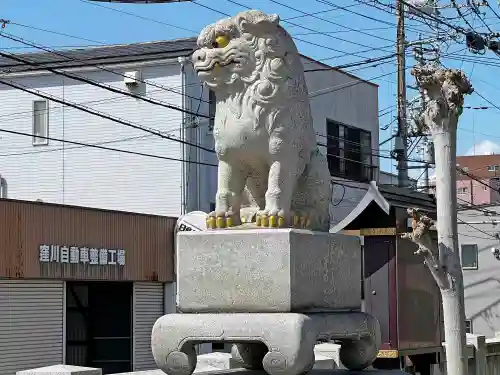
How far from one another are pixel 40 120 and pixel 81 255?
25.7 feet

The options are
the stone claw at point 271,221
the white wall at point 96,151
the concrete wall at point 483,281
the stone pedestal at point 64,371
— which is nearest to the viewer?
the stone claw at point 271,221

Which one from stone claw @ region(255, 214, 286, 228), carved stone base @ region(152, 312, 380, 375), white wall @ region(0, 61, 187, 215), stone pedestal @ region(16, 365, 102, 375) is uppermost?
white wall @ region(0, 61, 187, 215)

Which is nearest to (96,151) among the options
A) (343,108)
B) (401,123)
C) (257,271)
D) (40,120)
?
(40,120)

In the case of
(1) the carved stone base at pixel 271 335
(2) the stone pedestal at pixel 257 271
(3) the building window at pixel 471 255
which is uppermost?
(3) the building window at pixel 471 255

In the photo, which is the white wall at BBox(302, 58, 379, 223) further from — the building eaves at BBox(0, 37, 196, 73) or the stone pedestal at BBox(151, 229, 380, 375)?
the stone pedestal at BBox(151, 229, 380, 375)

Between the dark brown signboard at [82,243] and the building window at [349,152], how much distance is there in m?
7.89

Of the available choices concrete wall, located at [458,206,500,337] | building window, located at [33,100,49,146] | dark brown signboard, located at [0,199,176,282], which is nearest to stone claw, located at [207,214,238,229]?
dark brown signboard, located at [0,199,176,282]

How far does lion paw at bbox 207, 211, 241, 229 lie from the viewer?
20.2ft

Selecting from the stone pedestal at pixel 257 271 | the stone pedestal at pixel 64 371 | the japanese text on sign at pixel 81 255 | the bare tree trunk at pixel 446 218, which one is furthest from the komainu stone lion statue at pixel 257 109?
the japanese text on sign at pixel 81 255

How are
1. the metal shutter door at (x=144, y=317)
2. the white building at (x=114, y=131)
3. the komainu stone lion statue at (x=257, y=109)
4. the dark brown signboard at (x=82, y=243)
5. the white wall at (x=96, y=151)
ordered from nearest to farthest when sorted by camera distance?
the komainu stone lion statue at (x=257, y=109) < the dark brown signboard at (x=82, y=243) < the metal shutter door at (x=144, y=317) < the white building at (x=114, y=131) < the white wall at (x=96, y=151)

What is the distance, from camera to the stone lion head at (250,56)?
604cm

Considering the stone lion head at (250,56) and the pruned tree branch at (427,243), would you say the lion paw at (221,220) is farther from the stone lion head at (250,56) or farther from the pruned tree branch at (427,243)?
the pruned tree branch at (427,243)

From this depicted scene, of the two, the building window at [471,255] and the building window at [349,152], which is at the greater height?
the building window at [349,152]

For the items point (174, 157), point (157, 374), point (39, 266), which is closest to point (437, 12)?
point (174, 157)
